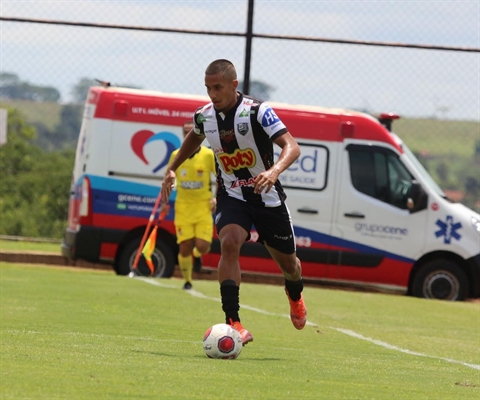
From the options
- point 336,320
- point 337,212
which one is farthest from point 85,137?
point 336,320

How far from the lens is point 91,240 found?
17.8 metres

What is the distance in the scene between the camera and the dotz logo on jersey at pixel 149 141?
1773 centimetres

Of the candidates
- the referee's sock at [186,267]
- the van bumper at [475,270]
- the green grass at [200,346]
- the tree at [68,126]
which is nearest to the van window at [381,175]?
the van bumper at [475,270]

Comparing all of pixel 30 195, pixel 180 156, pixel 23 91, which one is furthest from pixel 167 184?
pixel 23 91

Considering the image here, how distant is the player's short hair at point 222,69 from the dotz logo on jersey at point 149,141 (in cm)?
929

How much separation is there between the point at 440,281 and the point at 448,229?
0.77 m

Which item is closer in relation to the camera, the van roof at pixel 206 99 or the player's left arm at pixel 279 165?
the player's left arm at pixel 279 165

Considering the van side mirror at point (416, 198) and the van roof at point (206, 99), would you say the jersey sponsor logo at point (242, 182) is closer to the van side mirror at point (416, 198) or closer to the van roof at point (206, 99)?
the van roof at point (206, 99)

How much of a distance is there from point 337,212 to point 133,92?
3421mm

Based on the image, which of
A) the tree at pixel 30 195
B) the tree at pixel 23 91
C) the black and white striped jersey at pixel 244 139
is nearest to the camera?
the black and white striped jersey at pixel 244 139

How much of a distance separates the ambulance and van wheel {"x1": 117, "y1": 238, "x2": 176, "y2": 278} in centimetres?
1

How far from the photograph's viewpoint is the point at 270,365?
7512 mm

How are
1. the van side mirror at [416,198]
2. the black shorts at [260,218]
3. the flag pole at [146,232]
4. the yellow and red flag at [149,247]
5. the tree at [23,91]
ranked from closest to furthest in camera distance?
the black shorts at [260,218]
the yellow and red flag at [149,247]
the flag pole at [146,232]
the van side mirror at [416,198]
the tree at [23,91]

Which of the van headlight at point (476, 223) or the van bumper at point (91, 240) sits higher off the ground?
the van headlight at point (476, 223)
